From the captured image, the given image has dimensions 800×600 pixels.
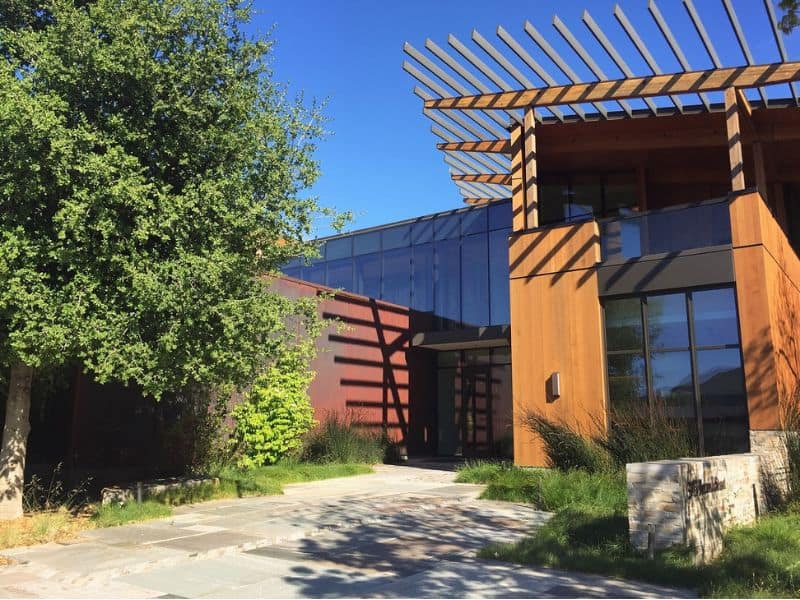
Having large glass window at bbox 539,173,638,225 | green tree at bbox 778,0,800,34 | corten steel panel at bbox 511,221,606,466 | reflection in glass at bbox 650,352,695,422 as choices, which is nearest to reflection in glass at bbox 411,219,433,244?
large glass window at bbox 539,173,638,225

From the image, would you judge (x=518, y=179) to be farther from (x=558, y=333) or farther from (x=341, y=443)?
(x=341, y=443)

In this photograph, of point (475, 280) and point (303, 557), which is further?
point (475, 280)

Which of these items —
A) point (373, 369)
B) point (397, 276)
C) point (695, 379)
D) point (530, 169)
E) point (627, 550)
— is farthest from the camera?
point (397, 276)

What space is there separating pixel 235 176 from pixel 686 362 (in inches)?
357

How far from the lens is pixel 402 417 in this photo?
2170 cm

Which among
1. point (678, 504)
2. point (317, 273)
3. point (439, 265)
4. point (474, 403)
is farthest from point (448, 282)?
point (678, 504)

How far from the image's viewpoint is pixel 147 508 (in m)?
9.88

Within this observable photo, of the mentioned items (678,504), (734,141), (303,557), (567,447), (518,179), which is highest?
(518,179)

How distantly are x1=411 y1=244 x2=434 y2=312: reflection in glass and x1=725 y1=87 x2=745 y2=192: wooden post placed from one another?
469 inches

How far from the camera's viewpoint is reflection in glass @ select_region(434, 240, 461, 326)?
74.8ft

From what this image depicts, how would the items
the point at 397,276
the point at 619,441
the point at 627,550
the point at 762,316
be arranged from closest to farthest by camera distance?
the point at 627,550 < the point at 619,441 < the point at 762,316 < the point at 397,276

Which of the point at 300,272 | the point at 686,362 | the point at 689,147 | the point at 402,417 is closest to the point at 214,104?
the point at 686,362

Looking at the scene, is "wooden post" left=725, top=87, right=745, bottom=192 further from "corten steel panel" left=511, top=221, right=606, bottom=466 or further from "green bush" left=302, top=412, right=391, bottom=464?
"green bush" left=302, top=412, right=391, bottom=464

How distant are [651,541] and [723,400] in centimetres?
616
